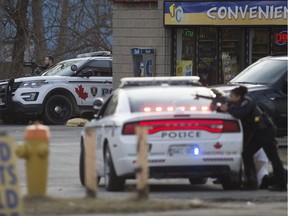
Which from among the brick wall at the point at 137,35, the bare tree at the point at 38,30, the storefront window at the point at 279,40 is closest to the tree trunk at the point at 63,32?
the bare tree at the point at 38,30

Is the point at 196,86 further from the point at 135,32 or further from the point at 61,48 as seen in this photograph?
the point at 61,48

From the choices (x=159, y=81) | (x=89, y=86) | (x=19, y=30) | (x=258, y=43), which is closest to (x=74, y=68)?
(x=89, y=86)

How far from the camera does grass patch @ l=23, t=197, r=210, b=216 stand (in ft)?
33.8

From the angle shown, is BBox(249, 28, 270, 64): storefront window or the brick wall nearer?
BBox(249, 28, 270, 64): storefront window

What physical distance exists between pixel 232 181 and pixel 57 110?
49.5ft

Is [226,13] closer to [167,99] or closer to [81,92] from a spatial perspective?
[81,92]

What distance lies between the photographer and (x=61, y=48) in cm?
4359

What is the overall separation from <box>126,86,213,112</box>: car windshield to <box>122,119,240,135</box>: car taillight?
14.8 inches

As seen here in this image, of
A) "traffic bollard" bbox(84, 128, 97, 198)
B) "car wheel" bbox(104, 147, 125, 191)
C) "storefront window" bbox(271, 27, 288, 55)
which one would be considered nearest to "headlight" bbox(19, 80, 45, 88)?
"storefront window" bbox(271, 27, 288, 55)

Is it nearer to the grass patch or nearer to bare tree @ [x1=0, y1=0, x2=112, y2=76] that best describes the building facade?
bare tree @ [x1=0, y1=0, x2=112, y2=76]

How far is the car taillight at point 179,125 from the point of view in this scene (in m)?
12.7

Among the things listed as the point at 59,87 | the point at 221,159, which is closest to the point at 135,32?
the point at 59,87

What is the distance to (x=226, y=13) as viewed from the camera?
28453 millimetres

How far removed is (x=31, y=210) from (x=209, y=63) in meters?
19.3
